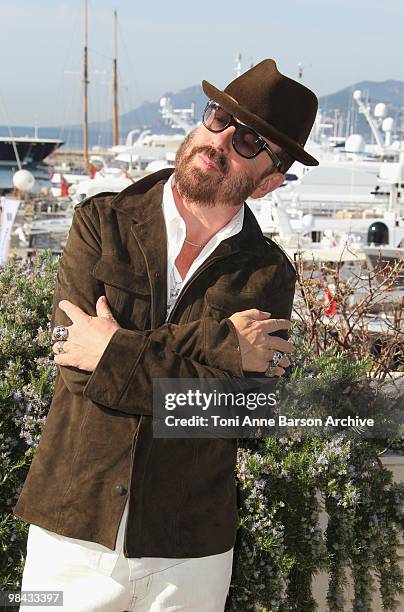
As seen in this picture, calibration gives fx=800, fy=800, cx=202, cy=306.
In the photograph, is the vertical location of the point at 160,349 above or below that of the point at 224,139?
below

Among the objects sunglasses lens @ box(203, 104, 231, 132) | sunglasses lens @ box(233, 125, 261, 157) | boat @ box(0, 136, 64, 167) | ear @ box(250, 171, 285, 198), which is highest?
sunglasses lens @ box(203, 104, 231, 132)

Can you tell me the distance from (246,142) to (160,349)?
A: 2.30 feet

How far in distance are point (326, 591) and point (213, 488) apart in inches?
48.5

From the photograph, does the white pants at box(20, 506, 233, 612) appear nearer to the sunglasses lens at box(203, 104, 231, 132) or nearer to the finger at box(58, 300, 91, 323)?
the finger at box(58, 300, 91, 323)

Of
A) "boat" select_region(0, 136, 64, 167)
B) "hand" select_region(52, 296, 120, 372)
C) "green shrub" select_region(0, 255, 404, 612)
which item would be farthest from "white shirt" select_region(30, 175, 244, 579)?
"boat" select_region(0, 136, 64, 167)

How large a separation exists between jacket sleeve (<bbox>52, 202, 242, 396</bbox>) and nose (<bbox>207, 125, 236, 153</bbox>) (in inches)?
16.5

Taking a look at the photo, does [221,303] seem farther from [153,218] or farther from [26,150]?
[26,150]

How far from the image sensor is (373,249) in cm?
1977

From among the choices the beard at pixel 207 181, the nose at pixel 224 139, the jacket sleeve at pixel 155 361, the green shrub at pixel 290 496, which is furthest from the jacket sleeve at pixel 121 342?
the green shrub at pixel 290 496

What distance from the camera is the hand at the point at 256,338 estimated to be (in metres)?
2.34

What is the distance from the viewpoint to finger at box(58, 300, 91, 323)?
89.7 inches

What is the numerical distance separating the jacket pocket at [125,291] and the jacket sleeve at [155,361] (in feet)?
0.42

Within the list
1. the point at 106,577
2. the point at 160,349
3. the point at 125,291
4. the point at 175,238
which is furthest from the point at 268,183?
the point at 106,577

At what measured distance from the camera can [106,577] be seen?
224 centimetres
